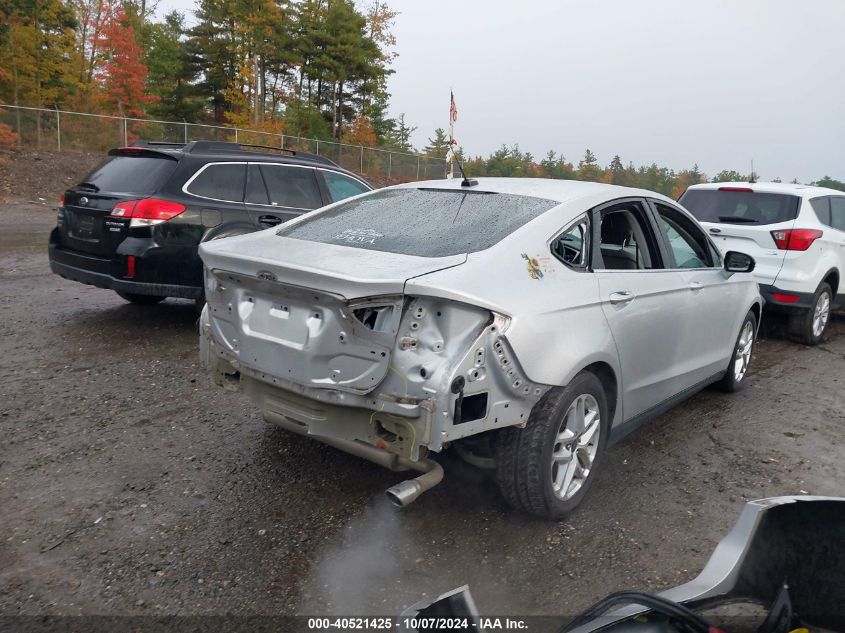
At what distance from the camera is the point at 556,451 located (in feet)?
11.4

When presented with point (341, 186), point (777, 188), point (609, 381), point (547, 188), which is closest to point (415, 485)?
point (609, 381)

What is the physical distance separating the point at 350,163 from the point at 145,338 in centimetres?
2894

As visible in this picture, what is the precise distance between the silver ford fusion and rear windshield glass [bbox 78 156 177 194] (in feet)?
9.24

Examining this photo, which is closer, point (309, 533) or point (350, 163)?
point (309, 533)

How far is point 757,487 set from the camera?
164 inches

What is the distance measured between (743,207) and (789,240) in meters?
0.67

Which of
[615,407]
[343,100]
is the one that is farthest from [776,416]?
[343,100]

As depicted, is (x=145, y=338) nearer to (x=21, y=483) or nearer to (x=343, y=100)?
(x=21, y=483)

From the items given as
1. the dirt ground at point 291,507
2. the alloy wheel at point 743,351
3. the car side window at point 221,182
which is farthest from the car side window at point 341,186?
the alloy wheel at point 743,351

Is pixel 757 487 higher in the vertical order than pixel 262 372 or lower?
lower

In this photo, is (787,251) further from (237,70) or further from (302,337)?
(237,70)

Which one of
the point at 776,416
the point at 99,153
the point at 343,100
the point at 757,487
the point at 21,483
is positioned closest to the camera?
the point at 21,483

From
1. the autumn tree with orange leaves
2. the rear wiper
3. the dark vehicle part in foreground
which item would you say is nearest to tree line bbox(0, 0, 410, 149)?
the autumn tree with orange leaves

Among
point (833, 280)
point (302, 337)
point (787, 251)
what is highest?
point (787, 251)
